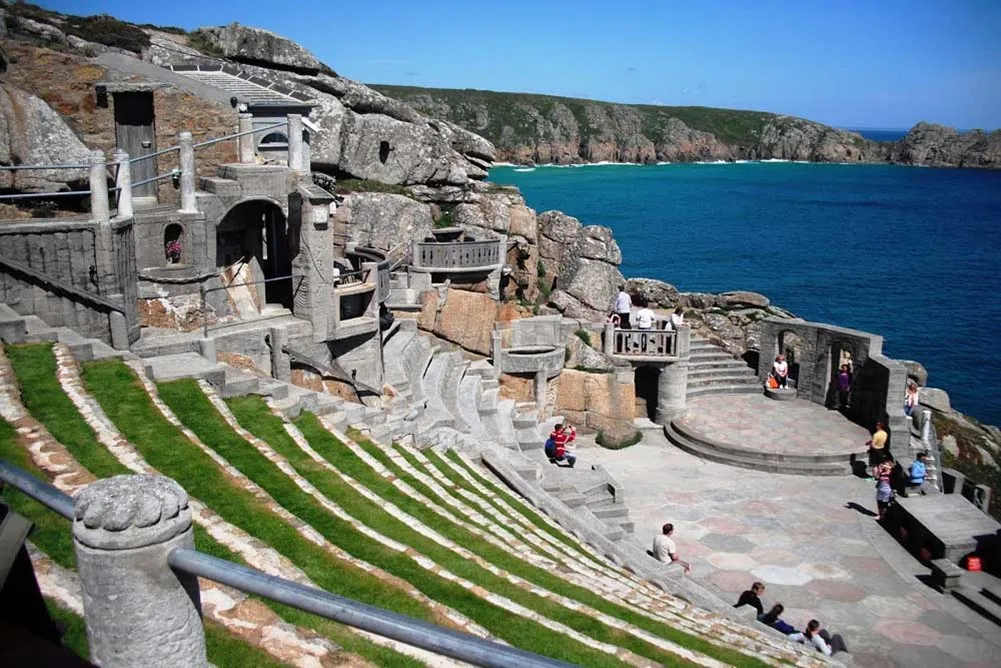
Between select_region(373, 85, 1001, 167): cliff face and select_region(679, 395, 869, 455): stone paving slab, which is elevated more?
select_region(373, 85, 1001, 167): cliff face

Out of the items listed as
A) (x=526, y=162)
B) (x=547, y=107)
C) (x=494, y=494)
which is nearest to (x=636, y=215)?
(x=526, y=162)

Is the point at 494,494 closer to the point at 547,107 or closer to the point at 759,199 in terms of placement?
the point at 759,199

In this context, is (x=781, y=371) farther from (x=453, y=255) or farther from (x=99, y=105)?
(x=99, y=105)

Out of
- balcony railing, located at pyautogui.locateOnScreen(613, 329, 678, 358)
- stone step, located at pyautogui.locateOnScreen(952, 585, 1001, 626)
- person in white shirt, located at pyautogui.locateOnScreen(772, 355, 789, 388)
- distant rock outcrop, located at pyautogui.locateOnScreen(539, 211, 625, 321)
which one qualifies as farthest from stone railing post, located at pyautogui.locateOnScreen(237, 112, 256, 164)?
person in white shirt, located at pyautogui.locateOnScreen(772, 355, 789, 388)

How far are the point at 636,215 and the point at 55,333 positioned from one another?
9698 cm

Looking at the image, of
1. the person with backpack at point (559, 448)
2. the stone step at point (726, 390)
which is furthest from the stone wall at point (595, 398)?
the person with backpack at point (559, 448)

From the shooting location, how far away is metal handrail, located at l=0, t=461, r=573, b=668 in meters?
3.08

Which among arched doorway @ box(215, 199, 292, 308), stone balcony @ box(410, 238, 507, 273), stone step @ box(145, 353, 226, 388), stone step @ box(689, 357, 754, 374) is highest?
arched doorway @ box(215, 199, 292, 308)

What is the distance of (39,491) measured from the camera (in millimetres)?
3988

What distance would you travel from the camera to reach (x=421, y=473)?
1459 centimetres

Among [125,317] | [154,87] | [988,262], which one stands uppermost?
[154,87]

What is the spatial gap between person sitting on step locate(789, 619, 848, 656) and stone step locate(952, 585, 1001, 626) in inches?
133

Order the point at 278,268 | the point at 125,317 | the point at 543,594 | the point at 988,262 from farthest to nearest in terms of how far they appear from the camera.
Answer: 1. the point at 988,262
2. the point at 278,268
3. the point at 125,317
4. the point at 543,594

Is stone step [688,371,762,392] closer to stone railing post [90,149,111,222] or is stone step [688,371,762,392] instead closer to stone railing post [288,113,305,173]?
stone railing post [288,113,305,173]
